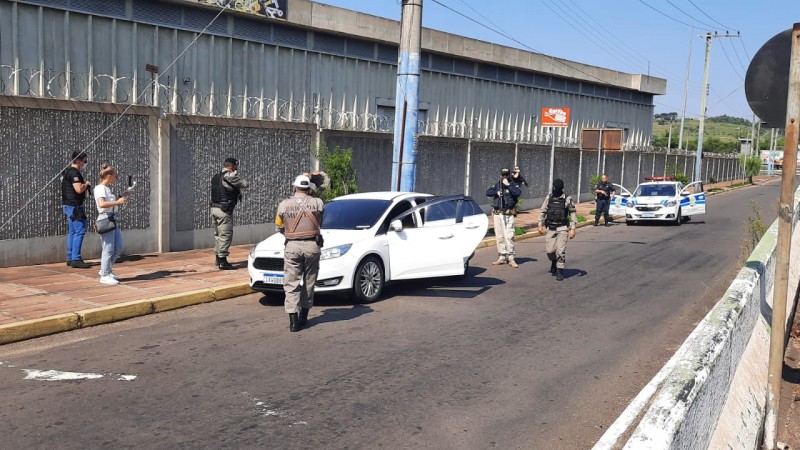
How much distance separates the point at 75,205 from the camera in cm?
1219

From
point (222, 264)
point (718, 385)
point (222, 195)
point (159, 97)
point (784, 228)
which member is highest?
point (159, 97)

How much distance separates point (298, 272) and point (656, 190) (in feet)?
66.1

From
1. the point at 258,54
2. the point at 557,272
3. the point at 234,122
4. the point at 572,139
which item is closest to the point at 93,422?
the point at 557,272

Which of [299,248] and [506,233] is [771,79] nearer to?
[299,248]

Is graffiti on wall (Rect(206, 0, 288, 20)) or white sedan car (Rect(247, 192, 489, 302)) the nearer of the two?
white sedan car (Rect(247, 192, 489, 302))

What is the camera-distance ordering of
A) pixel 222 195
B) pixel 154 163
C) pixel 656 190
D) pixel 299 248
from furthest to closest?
1. pixel 656 190
2. pixel 154 163
3. pixel 222 195
4. pixel 299 248

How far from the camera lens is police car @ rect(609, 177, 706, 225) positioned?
25250 millimetres

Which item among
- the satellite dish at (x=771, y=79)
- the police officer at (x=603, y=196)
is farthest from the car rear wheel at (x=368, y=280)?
Result: the police officer at (x=603, y=196)

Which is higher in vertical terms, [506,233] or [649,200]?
[649,200]

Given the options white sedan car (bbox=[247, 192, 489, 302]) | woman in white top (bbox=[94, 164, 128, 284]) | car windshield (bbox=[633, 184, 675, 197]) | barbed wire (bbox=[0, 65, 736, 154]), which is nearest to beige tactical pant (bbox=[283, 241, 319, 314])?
white sedan car (bbox=[247, 192, 489, 302])

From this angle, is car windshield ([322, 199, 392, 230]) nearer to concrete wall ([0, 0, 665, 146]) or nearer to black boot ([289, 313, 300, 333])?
black boot ([289, 313, 300, 333])

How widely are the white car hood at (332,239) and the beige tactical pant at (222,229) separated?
2.12 metres

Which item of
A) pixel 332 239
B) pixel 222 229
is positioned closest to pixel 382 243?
pixel 332 239

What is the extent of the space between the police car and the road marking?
20511mm
